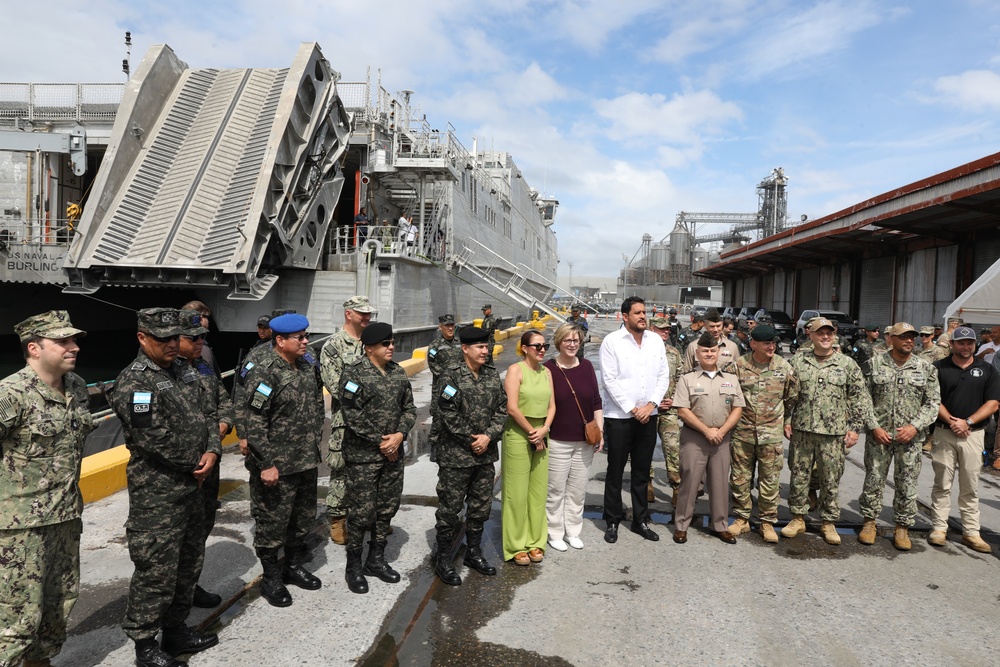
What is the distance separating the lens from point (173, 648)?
2.82 meters

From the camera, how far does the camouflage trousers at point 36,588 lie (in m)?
2.36

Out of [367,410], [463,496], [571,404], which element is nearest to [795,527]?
[571,404]

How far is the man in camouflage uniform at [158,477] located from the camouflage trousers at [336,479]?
133cm

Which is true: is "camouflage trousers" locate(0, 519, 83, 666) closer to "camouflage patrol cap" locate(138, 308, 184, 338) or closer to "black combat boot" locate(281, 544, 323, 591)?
"camouflage patrol cap" locate(138, 308, 184, 338)

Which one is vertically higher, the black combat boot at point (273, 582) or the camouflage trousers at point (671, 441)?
the camouflage trousers at point (671, 441)

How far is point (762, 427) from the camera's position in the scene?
14.3 ft

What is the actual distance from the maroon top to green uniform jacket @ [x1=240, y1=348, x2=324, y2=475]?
1.60 m

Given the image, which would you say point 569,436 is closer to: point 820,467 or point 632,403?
point 632,403

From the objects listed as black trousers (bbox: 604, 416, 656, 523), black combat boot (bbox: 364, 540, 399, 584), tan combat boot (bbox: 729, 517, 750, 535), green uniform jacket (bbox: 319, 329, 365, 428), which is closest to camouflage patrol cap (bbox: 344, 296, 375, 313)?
green uniform jacket (bbox: 319, 329, 365, 428)

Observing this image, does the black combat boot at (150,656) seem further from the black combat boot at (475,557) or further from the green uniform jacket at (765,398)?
the green uniform jacket at (765,398)

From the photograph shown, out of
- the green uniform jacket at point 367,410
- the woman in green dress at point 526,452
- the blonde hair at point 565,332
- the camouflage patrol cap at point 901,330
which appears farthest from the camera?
the camouflage patrol cap at point 901,330

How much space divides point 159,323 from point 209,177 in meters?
9.69

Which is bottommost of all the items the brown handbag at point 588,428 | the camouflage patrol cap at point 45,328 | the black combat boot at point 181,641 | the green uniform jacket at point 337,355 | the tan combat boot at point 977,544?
the black combat boot at point 181,641

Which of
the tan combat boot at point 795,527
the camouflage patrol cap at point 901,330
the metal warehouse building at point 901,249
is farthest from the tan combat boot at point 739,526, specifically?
the metal warehouse building at point 901,249
